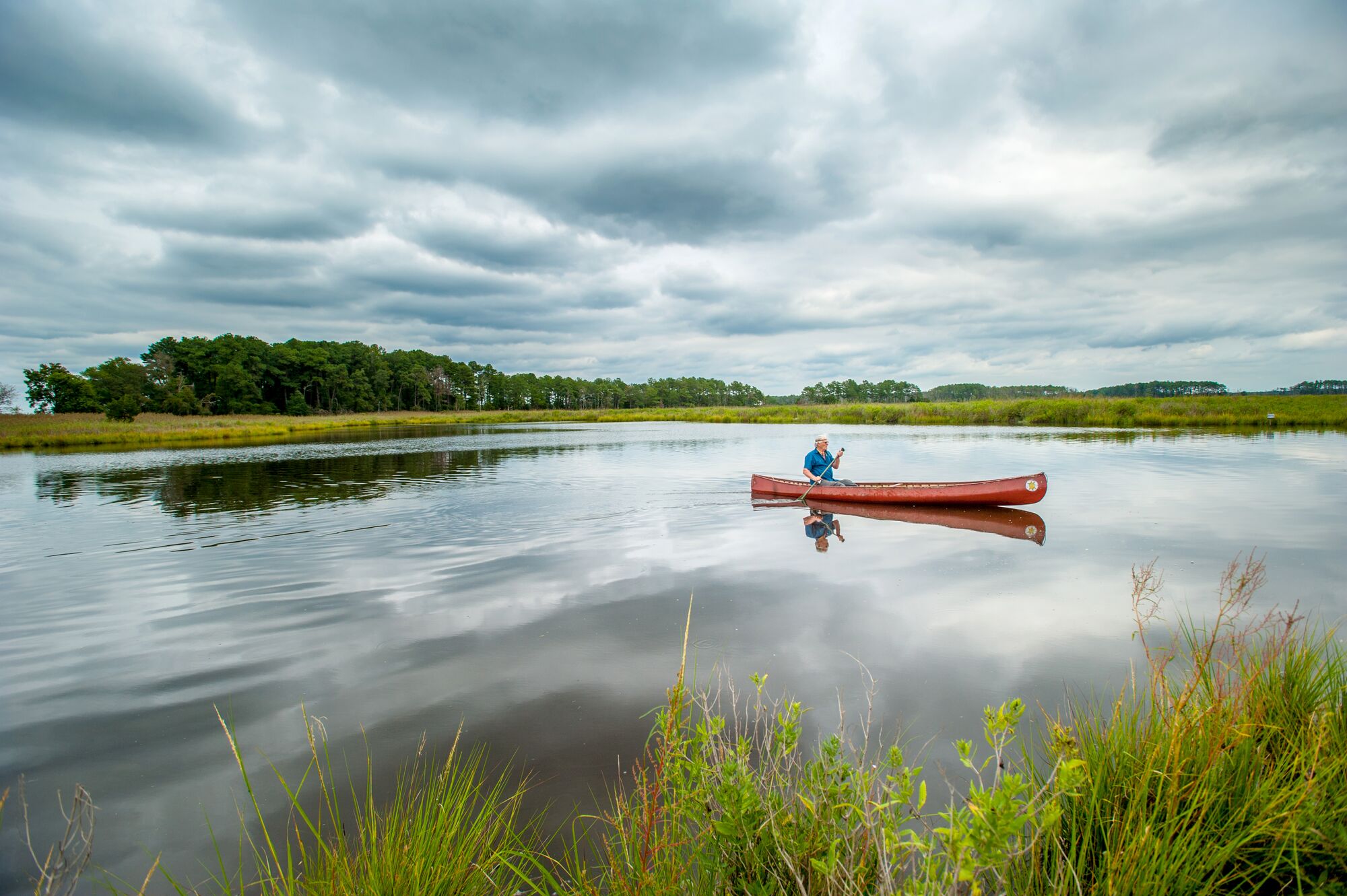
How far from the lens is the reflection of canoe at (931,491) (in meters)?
17.1

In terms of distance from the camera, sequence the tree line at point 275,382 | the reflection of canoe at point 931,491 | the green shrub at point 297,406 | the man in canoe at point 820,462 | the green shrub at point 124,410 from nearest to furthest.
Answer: the reflection of canoe at point 931,491 → the man in canoe at point 820,462 → the green shrub at point 124,410 → the tree line at point 275,382 → the green shrub at point 297,406

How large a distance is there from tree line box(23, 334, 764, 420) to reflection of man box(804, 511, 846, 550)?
8359 cm

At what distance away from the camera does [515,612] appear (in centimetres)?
1010

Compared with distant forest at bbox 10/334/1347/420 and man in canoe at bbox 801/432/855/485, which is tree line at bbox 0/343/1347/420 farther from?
man in canoe at bbox 801/432/855/485

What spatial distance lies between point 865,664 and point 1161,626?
480 centimetres

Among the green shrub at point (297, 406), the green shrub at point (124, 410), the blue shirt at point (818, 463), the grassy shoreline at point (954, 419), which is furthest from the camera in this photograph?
the green shrub at point (297, 406)

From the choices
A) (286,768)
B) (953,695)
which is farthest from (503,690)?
(953,695)

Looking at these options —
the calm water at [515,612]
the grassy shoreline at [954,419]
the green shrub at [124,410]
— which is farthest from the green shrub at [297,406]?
the calm water at [515,612]

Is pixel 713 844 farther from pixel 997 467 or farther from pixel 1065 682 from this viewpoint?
pixel 997 467

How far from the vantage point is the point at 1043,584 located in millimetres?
11227

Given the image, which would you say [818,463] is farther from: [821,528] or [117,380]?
[117,380]

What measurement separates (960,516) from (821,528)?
15.0 feet

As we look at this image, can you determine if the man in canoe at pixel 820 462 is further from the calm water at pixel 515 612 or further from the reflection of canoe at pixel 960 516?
the calm water at pixel 515 612

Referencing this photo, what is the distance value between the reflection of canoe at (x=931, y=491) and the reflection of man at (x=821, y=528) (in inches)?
42.4
